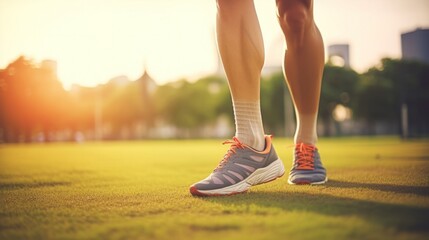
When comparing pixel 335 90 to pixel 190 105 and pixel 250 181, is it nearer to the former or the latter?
pixel 190 105

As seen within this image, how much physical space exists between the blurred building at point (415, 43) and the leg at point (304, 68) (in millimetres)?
6937

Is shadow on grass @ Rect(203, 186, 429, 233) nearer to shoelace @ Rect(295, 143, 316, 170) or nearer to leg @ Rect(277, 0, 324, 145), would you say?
shoelace @ Rect(295, 143, 316, 170)

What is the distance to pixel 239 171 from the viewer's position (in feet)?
6.75

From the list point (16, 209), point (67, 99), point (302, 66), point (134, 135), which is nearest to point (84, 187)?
point (16, 209)

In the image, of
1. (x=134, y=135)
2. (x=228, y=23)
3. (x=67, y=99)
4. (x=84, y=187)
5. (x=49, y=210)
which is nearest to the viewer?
(x=49, y=210)

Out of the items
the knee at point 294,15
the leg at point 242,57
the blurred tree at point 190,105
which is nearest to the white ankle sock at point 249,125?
the leg at point 242,57

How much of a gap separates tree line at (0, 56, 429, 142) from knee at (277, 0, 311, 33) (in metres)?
23.2

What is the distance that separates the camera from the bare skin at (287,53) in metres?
2.20

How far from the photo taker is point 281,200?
1.76 meters

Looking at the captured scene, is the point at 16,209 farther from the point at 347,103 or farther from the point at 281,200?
the point at 347,103

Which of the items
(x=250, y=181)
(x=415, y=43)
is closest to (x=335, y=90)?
(x=415, y=43)

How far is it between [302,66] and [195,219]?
5.15 feet

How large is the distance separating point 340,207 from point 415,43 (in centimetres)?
867

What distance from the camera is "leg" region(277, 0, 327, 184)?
250cm
